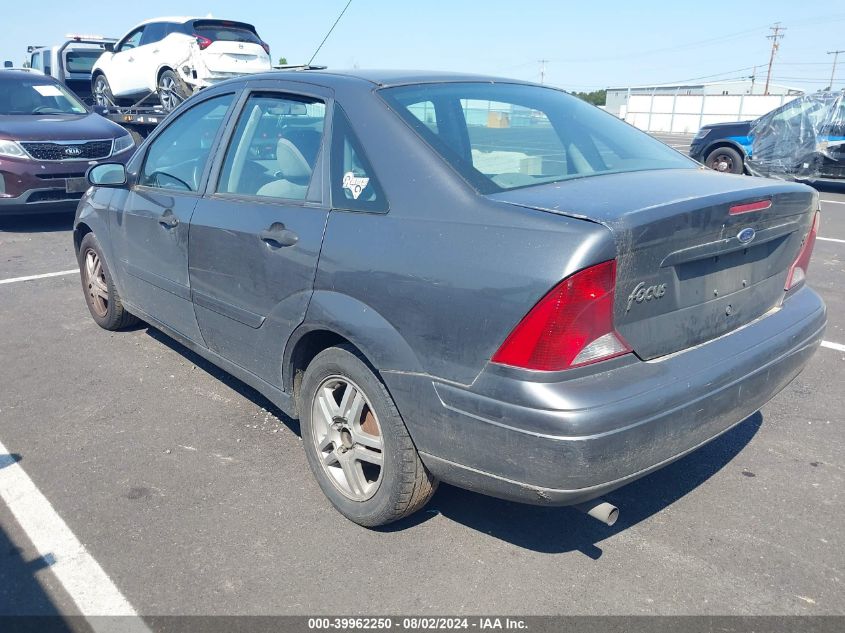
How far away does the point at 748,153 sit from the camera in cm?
1360

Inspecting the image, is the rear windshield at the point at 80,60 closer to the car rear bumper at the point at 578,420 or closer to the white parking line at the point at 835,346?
the white parking line at the point at 835,346

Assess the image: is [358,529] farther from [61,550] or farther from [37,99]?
[37,99]

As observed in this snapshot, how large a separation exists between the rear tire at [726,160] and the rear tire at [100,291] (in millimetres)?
11761

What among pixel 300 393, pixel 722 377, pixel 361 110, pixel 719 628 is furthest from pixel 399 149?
pixel 719 628

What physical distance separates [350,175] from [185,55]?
1107 centimetres

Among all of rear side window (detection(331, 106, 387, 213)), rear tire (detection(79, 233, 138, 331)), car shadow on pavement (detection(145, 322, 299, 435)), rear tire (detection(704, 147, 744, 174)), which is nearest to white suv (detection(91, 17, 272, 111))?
rear tire (detection(79, 233, 138, 331))

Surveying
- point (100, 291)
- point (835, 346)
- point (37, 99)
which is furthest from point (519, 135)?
point (37, 99)

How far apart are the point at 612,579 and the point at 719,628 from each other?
0.38 meters

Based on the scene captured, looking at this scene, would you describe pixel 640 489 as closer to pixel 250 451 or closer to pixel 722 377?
pixel 722 377

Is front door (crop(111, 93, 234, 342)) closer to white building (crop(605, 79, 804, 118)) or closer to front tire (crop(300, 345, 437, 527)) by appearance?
front tire (crop(300, 345, 437, 527))

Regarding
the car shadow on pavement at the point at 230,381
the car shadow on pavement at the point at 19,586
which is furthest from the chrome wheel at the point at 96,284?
the car shadow on pavement at the point at 19,586

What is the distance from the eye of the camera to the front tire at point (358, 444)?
267 centimetres

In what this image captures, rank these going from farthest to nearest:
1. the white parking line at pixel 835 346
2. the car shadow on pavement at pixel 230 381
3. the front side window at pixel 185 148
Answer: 1. the white parking line at pixel 835 346
2. the car shadow on pavement at pixel 230 381
3. the front side window at pixel 185 148

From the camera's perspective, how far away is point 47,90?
10141 millimetres
